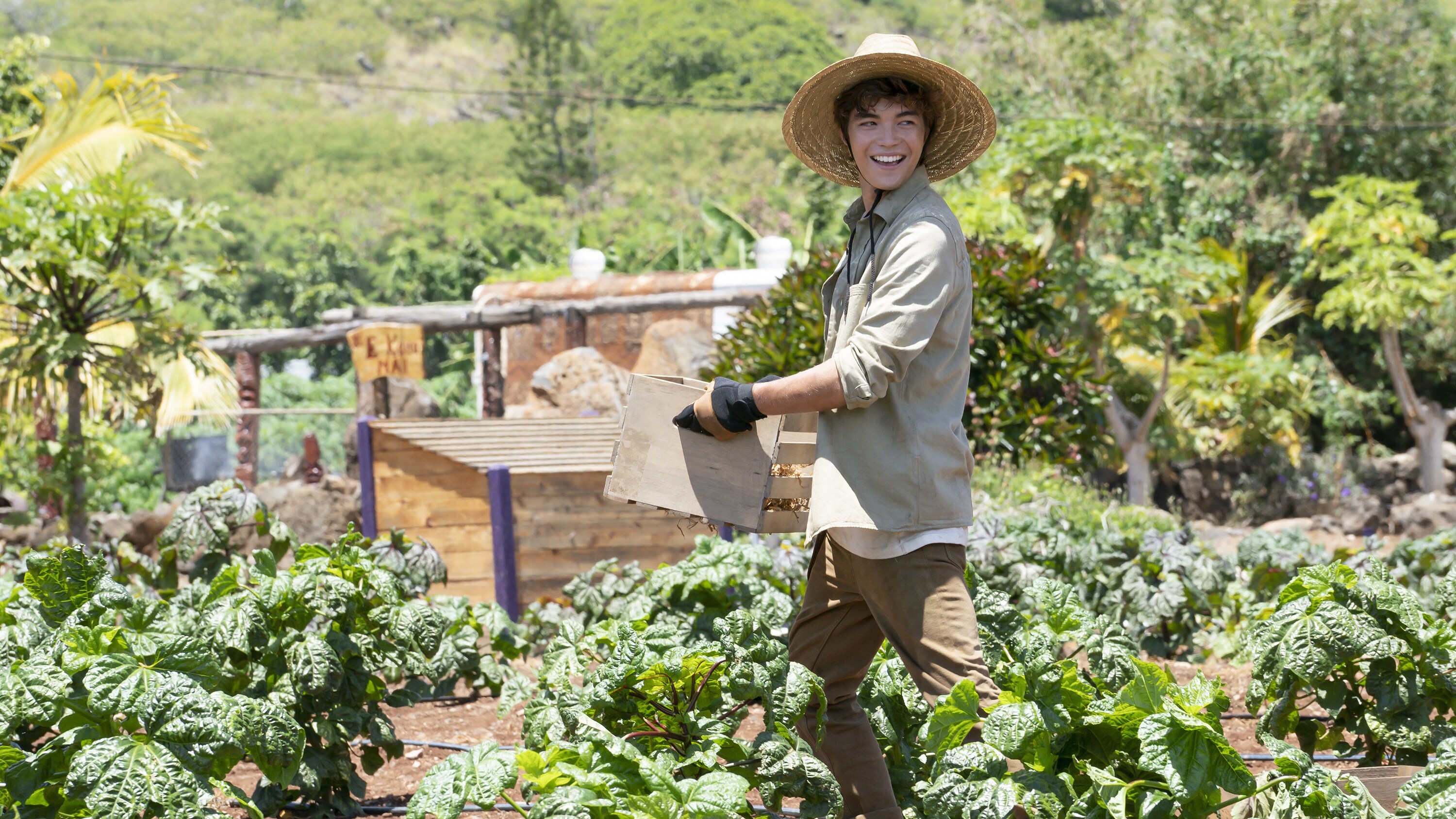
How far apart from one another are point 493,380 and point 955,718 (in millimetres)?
9993

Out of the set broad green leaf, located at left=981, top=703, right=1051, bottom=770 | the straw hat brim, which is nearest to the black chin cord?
the straw hat brim

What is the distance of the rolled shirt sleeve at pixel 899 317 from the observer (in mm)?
2545

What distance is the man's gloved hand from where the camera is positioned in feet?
8.76

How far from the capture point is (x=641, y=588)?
164 inches

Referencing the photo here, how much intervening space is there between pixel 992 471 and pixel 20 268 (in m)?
6.07

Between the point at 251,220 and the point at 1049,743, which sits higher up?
the point at 251,220

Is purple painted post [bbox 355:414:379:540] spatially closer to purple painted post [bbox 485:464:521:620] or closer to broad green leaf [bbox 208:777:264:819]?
purple painted post [bbox 485:464:521:620]

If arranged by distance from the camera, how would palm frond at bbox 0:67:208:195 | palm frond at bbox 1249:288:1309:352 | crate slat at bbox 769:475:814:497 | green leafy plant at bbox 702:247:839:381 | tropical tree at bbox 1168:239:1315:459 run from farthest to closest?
palm frond at bbox 1249:288:1309:352 < tropical tree at bbox 1168:239:1315:459 < palm frond at bbox 0:67:208:195 < green leafy plant at bbox 702:247:839:381 < crate slat at bbox 769:475:814:497

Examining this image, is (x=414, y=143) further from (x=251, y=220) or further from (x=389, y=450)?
(x=389, y=450)

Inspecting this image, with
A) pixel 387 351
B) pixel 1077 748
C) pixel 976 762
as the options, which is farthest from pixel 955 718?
pixel 387 351

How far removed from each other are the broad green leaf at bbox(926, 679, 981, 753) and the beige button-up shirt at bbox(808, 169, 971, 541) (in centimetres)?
37

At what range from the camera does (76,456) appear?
7602 mm

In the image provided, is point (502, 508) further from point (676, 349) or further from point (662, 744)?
point (676, 349)

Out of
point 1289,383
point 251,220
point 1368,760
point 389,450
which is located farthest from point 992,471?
point 251,220
